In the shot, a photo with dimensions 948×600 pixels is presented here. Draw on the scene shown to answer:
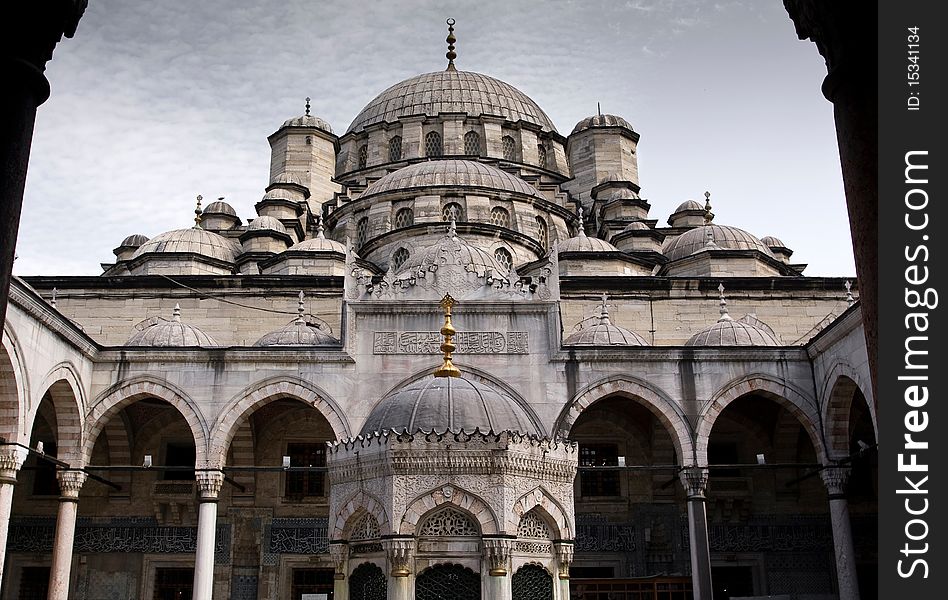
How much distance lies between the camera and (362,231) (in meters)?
22.9

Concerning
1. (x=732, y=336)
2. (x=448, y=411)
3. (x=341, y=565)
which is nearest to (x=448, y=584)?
(x=341, y=565)

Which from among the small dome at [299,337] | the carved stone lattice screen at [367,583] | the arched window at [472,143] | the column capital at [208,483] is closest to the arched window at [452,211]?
the arched window at [472,143]

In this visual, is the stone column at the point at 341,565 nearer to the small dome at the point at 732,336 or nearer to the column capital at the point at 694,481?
the column capital at the point at 694,481

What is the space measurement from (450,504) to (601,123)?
2373cm

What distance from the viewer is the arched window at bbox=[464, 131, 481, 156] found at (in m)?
27.3

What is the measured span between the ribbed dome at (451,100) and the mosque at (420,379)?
5.59 m

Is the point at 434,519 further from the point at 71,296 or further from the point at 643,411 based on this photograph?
the point at 71,296

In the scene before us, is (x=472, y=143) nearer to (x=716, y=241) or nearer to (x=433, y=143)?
(x=433, y=143)

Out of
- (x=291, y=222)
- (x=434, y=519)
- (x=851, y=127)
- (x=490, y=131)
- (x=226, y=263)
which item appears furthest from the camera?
(x=490, y=131)

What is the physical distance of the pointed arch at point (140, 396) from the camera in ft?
48.5

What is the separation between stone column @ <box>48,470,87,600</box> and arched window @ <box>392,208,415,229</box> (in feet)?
32.0

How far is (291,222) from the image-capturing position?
24.6 meters
